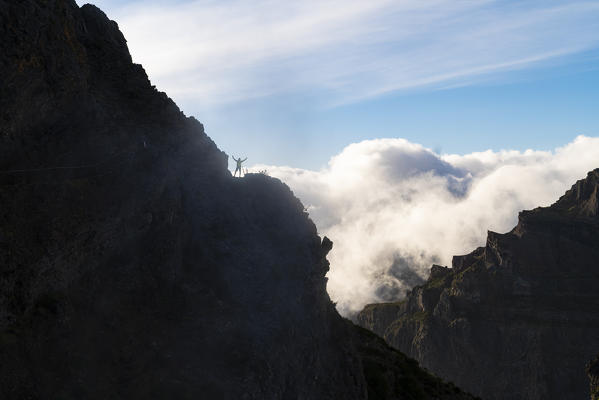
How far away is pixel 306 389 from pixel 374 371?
69.3 feet

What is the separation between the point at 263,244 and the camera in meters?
35.6

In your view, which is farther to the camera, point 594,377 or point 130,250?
point 594,377

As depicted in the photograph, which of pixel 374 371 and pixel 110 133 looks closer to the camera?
pixel 110 133

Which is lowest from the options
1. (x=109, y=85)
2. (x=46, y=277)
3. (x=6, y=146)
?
(x=46, y=277)

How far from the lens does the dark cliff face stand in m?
22.4

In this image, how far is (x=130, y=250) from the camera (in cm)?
2805

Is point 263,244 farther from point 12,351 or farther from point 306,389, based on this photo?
point 12,351

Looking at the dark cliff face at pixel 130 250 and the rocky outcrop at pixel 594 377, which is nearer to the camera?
the dark cliff face at pixel 130 250

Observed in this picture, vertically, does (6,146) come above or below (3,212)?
above

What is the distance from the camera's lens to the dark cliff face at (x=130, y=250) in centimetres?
2239

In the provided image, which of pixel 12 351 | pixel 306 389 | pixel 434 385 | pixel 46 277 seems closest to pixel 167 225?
pixel 46 277

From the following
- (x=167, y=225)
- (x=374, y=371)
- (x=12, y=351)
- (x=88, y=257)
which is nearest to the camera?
(x=12, y=351)

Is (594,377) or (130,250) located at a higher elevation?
(130,250)

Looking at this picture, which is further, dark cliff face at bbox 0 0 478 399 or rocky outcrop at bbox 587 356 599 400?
rocky outcrop at bbox 587 356 599 400
